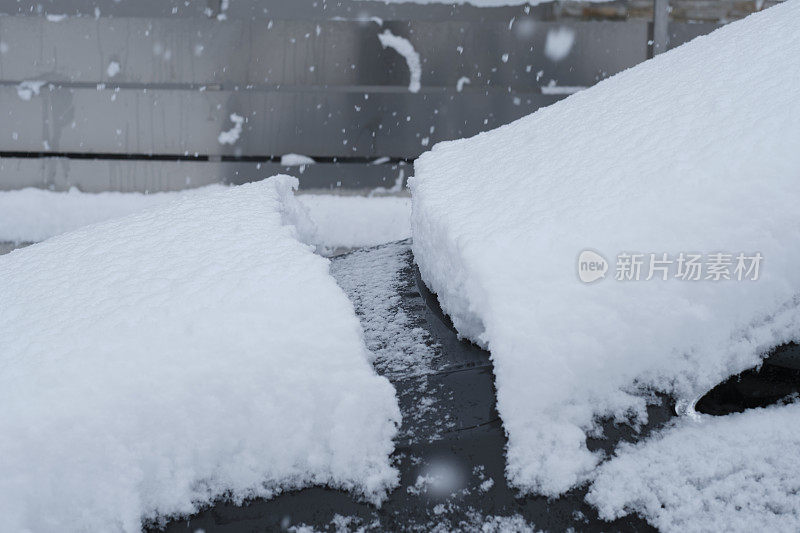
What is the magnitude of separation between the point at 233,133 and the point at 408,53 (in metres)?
1.23

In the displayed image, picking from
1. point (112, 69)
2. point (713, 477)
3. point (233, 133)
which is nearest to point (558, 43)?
point (233, 133)

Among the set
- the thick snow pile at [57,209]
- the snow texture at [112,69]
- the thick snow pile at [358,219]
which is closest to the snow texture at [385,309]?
the thick snow pile at [358,219]

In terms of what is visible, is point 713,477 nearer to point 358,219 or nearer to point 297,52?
point 358,219

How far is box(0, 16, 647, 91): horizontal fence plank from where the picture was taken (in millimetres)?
3812

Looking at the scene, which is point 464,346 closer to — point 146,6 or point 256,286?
point 256,286

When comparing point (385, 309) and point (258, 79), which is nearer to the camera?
point (385, 309)

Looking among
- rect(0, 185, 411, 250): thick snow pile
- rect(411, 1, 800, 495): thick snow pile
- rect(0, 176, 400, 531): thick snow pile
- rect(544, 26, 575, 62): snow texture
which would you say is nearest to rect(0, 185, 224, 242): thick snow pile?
rect(0, 185, 411, 250): thick snow pile

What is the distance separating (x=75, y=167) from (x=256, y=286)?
3.51 m

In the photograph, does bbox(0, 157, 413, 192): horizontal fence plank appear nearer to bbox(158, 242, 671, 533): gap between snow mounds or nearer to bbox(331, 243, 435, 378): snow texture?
bbox(331, 243, 435, 378): snow texture

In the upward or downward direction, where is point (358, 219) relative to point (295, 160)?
downward

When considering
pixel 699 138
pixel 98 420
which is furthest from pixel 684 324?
pixel 98 420

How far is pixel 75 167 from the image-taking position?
3.96m

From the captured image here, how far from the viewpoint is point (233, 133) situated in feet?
12.9

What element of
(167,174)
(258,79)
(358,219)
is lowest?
(358,219)
